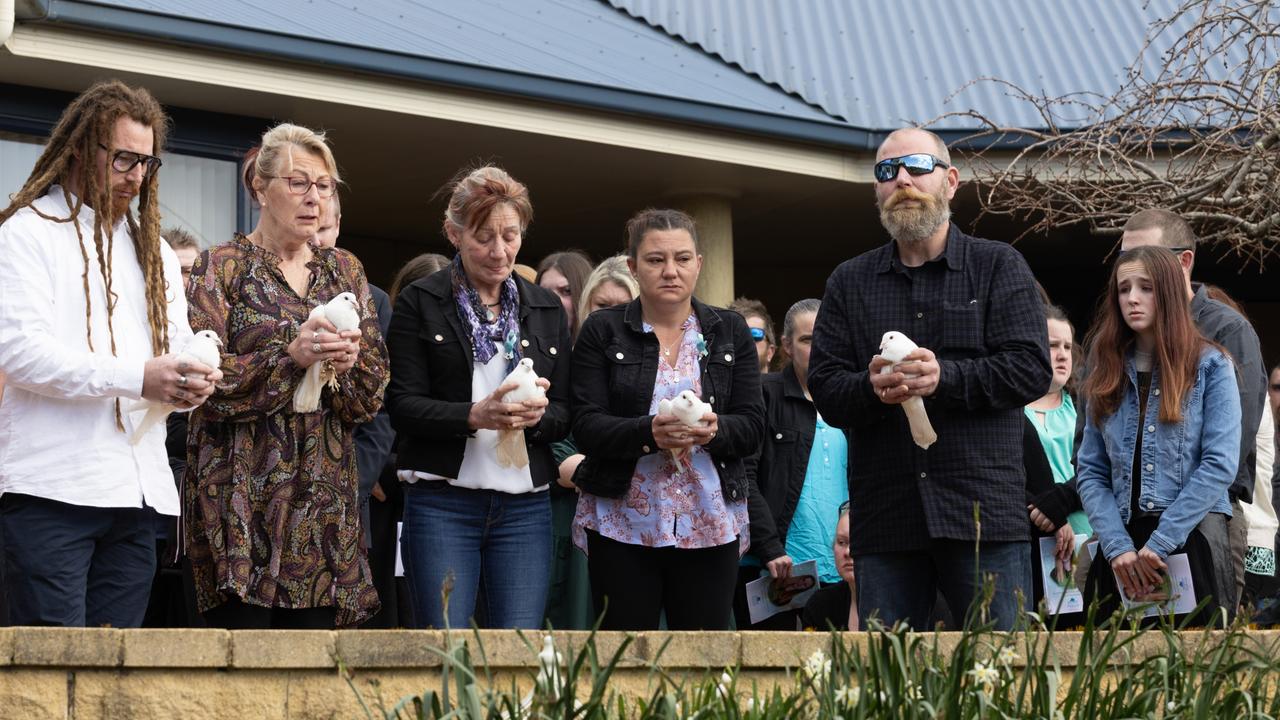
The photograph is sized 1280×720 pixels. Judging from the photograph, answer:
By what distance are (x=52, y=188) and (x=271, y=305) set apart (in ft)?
2.32

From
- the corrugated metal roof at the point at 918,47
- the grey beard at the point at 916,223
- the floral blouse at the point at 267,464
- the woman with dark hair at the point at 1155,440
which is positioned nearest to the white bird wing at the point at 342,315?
the floral blouse at the point at 267,464

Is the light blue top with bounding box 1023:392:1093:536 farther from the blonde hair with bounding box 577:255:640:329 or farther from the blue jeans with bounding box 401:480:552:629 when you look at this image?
the blue jeans with bounding box 401:480:552:629

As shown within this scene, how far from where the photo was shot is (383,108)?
9.09 metres

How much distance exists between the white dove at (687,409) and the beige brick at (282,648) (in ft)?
5.49

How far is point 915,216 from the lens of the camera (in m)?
5.10

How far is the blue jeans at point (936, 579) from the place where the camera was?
4805 mm

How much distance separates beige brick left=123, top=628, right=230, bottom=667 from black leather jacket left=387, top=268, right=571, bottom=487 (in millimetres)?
1676

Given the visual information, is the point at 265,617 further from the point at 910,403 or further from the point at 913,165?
the point at 913,165

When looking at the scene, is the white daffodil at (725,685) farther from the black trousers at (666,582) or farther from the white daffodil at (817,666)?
the black trousers at (666,582)

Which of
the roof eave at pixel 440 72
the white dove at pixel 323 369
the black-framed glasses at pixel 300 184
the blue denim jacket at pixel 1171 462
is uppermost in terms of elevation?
the roof eave at pixel 440 72

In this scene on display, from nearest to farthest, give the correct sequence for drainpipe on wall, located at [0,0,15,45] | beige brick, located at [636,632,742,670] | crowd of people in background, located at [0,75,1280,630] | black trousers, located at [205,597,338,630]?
beige brick, located at [636,632,742,670], crowd of people in background, located at [0,75,1280,630], black trousers, located at [205,597,338,630], drainpipe on wall, located at [0,0,15,45]

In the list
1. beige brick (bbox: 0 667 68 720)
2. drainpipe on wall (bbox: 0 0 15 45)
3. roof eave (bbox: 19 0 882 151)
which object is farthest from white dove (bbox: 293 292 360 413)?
roof eave (bbox: 19 0 882 151)

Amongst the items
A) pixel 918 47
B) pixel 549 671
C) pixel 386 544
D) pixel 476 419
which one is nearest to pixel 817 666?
pixel 549 671

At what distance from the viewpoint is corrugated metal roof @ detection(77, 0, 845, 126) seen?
8.84 meters
